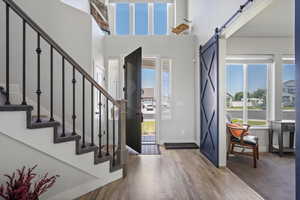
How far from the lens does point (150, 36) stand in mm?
5699

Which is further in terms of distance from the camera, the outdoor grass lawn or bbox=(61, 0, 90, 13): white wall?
the outdoor grass lawn

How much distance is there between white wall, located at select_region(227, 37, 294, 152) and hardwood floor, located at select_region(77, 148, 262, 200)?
6.42 ft

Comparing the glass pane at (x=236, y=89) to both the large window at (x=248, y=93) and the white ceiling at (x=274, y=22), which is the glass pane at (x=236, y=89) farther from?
the white ceiling at (x=274, y=22)

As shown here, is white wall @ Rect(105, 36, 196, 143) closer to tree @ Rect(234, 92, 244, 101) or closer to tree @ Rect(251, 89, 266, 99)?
tree @ Rect(234, 92, 244, 101)

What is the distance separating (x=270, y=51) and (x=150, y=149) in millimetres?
3835

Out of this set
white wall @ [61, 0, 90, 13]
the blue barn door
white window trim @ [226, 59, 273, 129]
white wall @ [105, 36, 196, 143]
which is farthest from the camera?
white wall @ [105, 36, 196, 143]

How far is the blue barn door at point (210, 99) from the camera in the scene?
3.80 m

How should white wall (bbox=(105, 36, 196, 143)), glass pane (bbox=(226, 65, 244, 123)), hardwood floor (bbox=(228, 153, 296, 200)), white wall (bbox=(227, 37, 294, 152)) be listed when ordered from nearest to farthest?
hardwood floor (bbox=(228, 153, 296, 200)) → white wall (bbox=(227, 37, 294, 152)) → glass pane (bbox=(226, 65, 244, 123)) → white wall (bbox=(105, 36, 196, 143))

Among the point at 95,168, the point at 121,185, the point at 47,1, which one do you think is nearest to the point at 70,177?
the point at 95,168

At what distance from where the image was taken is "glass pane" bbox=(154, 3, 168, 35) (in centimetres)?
661

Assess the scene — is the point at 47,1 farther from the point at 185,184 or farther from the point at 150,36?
the point at 185,184

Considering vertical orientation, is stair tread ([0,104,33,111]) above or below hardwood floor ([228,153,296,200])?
above

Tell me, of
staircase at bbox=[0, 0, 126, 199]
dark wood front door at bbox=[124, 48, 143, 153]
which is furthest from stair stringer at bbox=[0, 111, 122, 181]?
dark wood front door at bbox=[124, 48, 143, 153]

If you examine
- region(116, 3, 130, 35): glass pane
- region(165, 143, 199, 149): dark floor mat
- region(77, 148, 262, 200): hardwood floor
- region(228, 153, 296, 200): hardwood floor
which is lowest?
region(228, 153, 296, 200): hardwood floor
